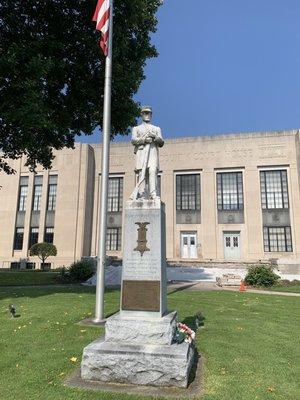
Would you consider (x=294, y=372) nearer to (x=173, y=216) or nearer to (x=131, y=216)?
(x=131, y=216)

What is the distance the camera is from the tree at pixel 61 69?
44.9ft

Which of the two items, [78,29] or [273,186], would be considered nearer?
[78,29]

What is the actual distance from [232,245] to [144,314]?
3249 centimetres

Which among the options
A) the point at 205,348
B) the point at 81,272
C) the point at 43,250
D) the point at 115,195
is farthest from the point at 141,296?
the point at 115,195

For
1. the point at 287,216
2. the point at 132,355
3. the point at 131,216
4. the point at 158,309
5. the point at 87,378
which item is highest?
the point at 287,216

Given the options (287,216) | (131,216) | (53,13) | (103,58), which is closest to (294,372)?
(131,216)

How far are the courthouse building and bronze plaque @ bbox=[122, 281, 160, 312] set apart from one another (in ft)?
92.2

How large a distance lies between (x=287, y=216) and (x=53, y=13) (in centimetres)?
2969

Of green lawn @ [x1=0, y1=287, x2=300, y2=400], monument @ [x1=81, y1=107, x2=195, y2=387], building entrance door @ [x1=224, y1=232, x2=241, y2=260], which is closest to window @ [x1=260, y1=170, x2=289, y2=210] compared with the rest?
building entrance door @ [x1=224, y1=232, x2=241, y2=260]

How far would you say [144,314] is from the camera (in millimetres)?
7070

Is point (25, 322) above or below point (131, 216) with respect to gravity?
below

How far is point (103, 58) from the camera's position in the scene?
1634 cm

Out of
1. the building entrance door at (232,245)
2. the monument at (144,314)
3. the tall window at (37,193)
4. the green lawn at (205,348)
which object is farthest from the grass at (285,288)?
the tall window at (37,193)

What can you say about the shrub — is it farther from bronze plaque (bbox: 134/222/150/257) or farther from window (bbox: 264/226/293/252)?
window (bbox: 264/226/293/252)
